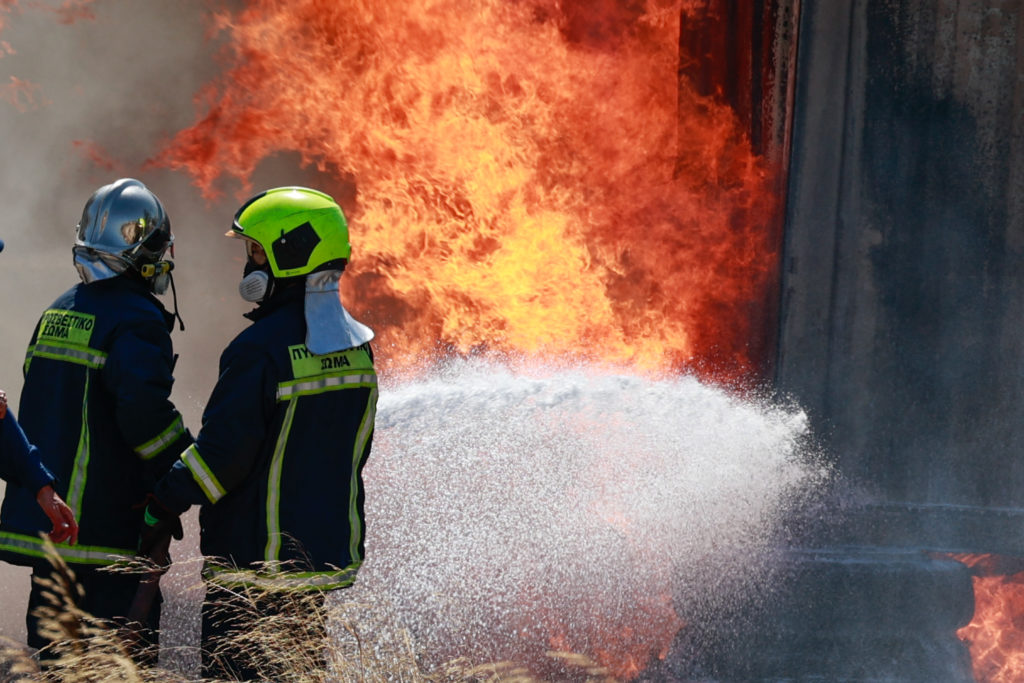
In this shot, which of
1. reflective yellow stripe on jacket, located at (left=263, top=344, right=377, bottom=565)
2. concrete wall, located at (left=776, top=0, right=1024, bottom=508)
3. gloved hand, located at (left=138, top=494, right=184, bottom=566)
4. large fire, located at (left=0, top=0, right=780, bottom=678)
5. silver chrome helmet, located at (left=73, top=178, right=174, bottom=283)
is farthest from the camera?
large fire, located at (left=0, top=0, right=780, bottom=678)

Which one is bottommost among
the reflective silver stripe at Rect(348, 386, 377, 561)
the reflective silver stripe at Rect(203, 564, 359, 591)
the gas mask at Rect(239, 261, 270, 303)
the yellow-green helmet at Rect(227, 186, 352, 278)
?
the reflective silver stripe at Rect(203, 564, 359, 591)

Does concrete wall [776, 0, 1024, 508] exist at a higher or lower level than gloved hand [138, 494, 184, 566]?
higher

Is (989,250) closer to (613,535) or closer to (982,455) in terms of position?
(982,455)

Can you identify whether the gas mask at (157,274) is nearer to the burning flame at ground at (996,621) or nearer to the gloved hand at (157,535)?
the gloved hand at (157,535)

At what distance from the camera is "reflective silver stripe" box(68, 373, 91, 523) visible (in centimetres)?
341

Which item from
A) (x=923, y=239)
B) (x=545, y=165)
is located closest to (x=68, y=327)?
(x=545, y=165)

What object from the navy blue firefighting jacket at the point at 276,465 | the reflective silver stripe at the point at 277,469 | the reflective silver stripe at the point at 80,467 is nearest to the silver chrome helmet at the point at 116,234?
the reflective silver stripe at the point at 80,467

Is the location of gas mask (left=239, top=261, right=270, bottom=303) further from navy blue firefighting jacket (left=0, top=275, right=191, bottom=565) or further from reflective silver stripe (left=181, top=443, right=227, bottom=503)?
reflective silver stripe (left=181, top=443, right=227, bottom=503)

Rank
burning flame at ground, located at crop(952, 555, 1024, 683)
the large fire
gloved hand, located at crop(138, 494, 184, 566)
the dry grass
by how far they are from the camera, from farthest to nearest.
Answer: the large fire → burning flame at ground, located at crop(952, 555, 1024, 683) → gloved hand, located at crop(138, 494, 184, 566) → the dry grass

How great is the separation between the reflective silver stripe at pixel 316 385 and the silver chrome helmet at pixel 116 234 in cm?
87

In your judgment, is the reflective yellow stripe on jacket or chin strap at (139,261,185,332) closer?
the reflective yellow stripe on jacket

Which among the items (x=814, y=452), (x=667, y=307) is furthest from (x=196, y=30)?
(x=814, y=452)

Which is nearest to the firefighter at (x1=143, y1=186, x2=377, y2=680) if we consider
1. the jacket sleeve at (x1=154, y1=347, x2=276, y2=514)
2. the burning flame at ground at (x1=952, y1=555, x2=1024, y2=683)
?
the jacket sleeve at (x1=154, y1=347, x2=276, y2=514)

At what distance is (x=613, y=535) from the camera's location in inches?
205
